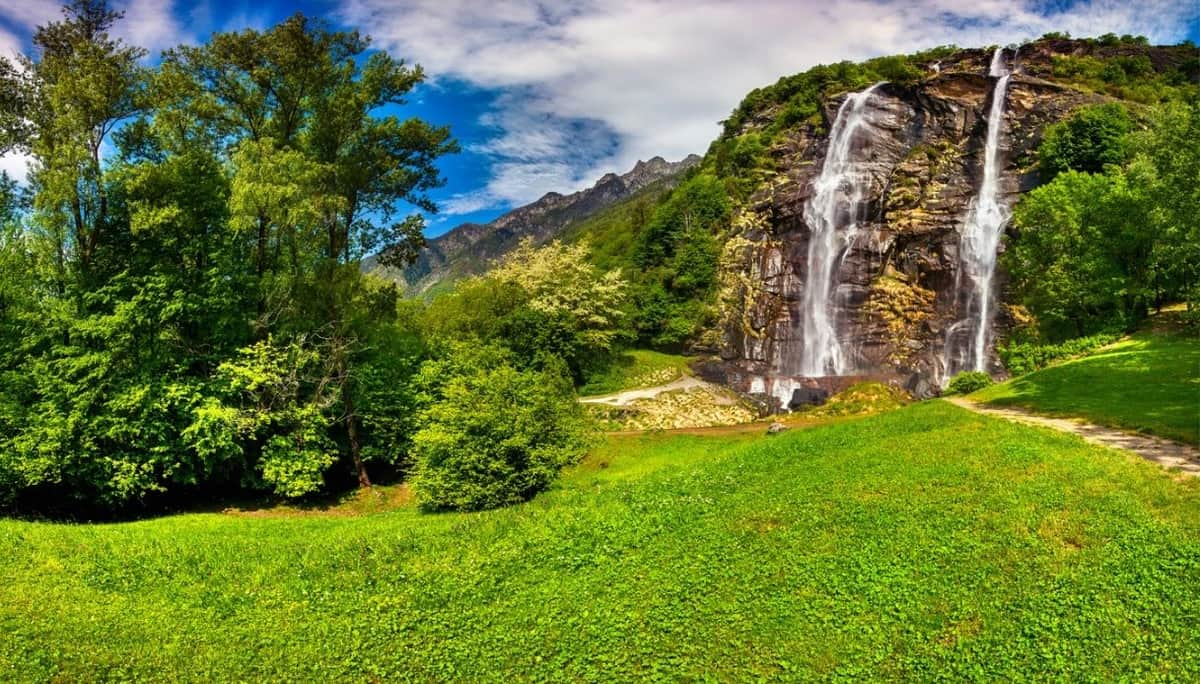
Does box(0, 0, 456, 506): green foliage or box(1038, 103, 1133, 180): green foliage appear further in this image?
box(1038, 103, 1133, 180): green foliage

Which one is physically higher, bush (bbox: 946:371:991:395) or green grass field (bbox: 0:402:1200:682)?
bush (bbox: 946:371:991:395)

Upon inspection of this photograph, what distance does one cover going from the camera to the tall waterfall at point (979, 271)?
48594 mm

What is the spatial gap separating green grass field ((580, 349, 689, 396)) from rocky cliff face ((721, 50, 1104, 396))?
5.24 meters

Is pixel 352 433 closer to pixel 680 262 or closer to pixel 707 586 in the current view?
pixel 707 586

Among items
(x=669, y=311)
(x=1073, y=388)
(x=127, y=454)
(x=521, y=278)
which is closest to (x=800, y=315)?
(x=669, y=311)

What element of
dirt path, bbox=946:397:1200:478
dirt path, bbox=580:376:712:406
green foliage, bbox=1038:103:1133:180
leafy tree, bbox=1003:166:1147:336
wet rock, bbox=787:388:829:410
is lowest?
wet rock, bbox=787:388:829:410

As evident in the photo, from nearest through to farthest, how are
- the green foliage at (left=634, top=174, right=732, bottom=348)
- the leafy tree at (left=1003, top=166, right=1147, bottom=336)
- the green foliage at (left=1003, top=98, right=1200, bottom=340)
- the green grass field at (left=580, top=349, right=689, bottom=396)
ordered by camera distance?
the green foliage at (left=1003, top=98, right=1200, bottom=340) → the leafy tree at (left=1003, top=166, right=1147, bottom=336) → the green grass field at (left=580, top=349, right=689, bottom=396) → the green foliage at (left=634, top=174, right=732, bottom=348)

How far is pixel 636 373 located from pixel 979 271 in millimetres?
28458

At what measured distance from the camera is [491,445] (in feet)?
59.3

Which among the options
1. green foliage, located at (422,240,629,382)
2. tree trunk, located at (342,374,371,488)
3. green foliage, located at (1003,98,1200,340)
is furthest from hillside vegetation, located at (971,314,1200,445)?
green foliage, located at (422,240,629,382)

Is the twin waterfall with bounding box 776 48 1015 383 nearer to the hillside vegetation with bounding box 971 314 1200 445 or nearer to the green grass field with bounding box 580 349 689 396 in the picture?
the green grass field with bounding box 580 349 689 396

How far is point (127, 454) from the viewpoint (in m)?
22.4

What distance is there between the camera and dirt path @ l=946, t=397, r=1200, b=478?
42.0ft

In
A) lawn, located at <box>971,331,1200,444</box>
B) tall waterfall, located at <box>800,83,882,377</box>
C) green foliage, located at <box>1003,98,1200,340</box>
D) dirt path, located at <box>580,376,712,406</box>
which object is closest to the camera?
lawn, located at <box>971,331,1200,444</box>
